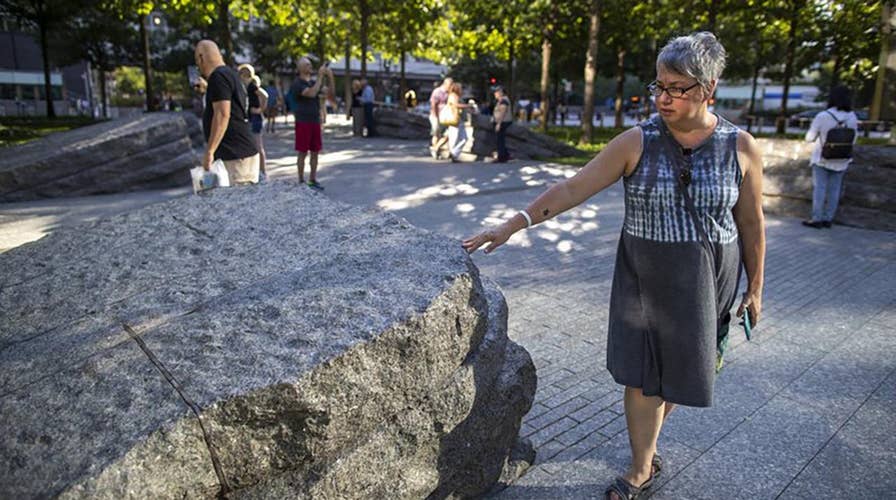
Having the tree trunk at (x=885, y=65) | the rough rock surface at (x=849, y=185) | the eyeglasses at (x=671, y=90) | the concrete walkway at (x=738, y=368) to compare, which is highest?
the tree trunk at (x=885, y=65)

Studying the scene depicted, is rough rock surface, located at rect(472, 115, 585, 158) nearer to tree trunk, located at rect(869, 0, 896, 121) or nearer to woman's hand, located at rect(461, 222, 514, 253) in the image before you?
tree trunk, located at rect(869, 0, 896, 121)

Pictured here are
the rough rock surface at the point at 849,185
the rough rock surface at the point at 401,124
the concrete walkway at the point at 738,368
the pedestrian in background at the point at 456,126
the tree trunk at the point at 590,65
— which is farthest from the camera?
the rough rock surface at the point at 401,124

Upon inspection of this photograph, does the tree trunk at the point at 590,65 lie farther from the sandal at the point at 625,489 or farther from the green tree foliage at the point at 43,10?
the green tree foliage at the point at 43,10

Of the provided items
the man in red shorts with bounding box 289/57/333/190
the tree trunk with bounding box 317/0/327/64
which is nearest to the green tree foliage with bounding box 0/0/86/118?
the tree trunk with bounding box 317/0/327/64

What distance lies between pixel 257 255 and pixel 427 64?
80014 millimetres

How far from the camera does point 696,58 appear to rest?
87.4 inches

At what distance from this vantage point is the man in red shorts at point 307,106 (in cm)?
862

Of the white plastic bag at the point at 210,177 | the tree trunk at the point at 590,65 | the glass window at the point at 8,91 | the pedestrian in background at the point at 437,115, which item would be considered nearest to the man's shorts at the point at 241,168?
the white plastic bag at the point at 210,177

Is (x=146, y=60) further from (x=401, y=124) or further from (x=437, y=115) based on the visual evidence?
(x=437, y=115)

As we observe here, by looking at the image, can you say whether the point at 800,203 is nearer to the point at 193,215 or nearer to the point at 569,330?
the point at 569,330

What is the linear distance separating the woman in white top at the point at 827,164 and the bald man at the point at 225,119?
6926mm

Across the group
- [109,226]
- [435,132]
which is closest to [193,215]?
[109,226]

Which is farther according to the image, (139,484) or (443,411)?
(443,411)

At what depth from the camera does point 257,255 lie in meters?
2.83
